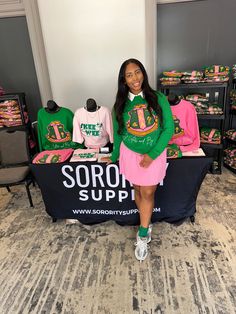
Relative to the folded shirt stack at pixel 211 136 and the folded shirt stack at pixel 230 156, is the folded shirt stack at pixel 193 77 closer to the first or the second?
the folded shirt stack at pixel 211 136

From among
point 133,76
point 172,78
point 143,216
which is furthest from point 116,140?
point 172,78

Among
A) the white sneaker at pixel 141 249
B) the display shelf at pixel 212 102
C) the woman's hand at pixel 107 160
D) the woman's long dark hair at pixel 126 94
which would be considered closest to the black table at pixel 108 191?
the woman's hand at pixel 107 160

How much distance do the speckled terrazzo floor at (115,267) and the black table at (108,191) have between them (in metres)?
0.12

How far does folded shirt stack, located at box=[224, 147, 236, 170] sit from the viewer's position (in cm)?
294

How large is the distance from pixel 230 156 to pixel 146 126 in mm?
1896

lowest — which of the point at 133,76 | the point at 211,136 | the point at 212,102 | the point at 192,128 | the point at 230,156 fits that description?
the point at 230,156

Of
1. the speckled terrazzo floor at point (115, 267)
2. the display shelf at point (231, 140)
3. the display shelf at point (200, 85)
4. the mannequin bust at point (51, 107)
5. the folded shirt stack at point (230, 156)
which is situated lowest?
the speckled terrazzo floor at point (115, 267)

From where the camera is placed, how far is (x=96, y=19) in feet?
8.48

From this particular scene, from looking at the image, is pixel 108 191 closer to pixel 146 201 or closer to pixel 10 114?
pixel 146 201

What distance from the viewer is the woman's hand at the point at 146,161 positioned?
155 centimetres

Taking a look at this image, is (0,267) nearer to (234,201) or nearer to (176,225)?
(176,225)

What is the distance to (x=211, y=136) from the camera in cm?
285

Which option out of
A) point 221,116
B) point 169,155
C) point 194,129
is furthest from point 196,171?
point 221,116

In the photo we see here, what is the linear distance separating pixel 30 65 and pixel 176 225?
2.71m
